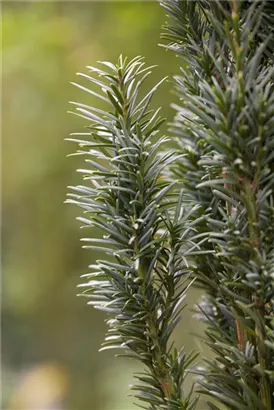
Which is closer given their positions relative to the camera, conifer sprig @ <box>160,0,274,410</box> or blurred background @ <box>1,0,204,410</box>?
conifer sprig @ <box>160,0,274,410</box>

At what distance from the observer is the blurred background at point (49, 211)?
1150 millimetres

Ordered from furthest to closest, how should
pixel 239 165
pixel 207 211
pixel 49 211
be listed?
pixel 49 211, pixel 207 211, pixel 239 165

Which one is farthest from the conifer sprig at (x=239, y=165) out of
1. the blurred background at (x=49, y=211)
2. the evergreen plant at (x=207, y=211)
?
the blurred background at (x=49, y=211)

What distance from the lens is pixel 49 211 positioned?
1.28 metres

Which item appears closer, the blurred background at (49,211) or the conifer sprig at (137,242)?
the conifer sprig at (137,242)

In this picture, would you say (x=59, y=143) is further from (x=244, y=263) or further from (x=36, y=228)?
(x=244, y=263)

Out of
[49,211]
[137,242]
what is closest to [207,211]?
[137,242]

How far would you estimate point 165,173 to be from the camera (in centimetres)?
45

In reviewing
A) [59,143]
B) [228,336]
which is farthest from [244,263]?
[59,143]

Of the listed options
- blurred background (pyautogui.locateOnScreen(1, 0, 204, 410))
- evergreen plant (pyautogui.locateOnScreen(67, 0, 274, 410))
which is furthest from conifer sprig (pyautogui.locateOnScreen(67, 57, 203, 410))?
blurred background (pyautogui.locateOnScreen(1, 0, 204, 410))

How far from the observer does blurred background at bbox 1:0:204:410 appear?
1.15 meters

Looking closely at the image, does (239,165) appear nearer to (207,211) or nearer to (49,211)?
(207,211)

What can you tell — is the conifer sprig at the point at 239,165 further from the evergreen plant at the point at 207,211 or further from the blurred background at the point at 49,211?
the blurred background at the point at 49,211

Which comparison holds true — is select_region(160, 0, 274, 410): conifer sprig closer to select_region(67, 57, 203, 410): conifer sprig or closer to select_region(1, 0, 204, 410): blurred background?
select_region(67, 57, 203, 410): conifer sprig
